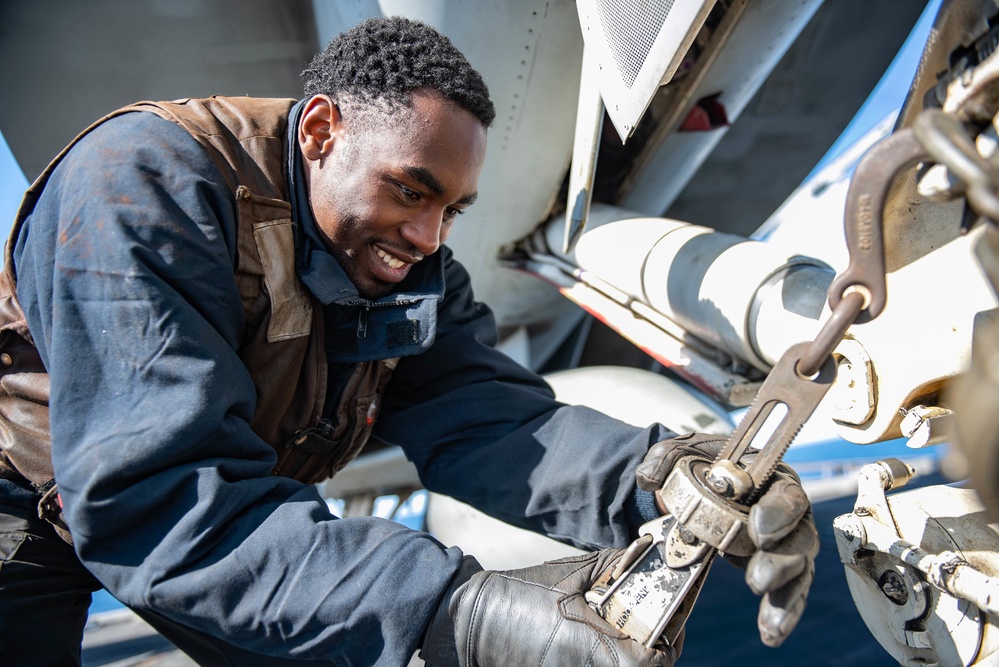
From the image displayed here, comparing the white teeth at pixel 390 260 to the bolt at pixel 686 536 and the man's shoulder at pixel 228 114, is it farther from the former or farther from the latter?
the bolt at pixel 686 536

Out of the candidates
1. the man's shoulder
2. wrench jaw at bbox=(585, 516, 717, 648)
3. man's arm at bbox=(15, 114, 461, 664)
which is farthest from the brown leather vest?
wrench jaw at bbox=(585, 516, 717, 648)

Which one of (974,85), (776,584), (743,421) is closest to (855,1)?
(974,85)

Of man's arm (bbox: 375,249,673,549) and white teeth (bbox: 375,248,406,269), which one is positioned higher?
white teeth (bbox: 375,248,406,269)

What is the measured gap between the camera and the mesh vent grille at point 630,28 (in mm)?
1399

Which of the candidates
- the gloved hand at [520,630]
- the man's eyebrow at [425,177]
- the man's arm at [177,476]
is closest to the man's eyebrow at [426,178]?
the man's eyebrow at [425,177]

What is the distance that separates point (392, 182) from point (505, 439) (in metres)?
0.58

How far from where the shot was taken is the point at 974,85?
0.76 meters

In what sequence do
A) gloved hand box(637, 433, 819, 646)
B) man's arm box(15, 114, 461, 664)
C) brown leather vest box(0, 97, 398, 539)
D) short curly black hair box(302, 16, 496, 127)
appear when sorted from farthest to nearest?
short curly black hair box(302, 16, 496, 127)
brown leather vest box(0, 97, 398, 539)
man's arm box(15, 114, 461, 664)
gloved hand box(637, 433, 819, 646)

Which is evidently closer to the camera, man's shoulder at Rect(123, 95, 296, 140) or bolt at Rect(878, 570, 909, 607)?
bolt at Rect(878, 570, 909, 607)

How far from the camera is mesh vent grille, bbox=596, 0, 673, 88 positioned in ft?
4.59

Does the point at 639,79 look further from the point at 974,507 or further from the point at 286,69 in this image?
the point at 286,69

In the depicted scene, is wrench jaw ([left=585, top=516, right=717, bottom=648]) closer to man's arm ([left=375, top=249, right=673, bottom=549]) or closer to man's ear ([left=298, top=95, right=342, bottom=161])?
man's arm ([left=375, top=249, right=673, bottom=549])

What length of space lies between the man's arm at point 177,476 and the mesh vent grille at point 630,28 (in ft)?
3.21

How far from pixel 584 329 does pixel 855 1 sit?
1.76 m
